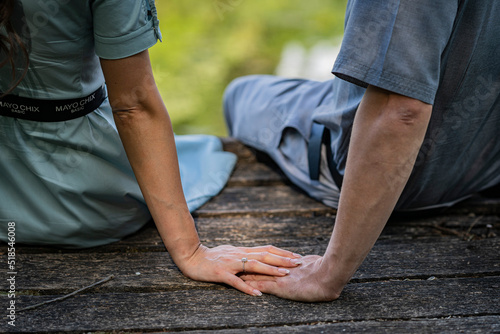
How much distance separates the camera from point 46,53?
1.17 meters

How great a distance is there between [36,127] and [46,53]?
233 millimetres

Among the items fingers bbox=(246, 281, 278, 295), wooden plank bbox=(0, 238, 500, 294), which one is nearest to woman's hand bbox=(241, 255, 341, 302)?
fingers bbox=(246, 281, 278, 295)

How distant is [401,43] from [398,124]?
0.50ft

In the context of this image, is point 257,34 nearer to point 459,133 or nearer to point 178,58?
point 178,58

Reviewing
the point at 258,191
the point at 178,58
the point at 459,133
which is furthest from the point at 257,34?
the point at 459,133

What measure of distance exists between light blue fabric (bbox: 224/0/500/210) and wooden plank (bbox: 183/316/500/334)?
0.30 metres

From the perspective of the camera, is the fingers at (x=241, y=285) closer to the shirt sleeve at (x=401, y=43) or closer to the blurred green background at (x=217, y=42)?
the shirt sleeve at (x=401, y=43)

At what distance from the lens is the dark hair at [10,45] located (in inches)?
41.3

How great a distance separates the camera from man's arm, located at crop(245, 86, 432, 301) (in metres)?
0.96

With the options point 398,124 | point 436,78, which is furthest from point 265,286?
point 436,78

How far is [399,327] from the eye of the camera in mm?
1023

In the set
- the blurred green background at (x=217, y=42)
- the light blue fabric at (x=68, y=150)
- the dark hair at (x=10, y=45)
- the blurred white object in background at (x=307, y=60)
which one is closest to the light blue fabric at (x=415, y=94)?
the light blue fabric at (x=68, y=150)

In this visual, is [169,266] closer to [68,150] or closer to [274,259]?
[274,259]

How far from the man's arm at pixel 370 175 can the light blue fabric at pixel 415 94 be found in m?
0.03
